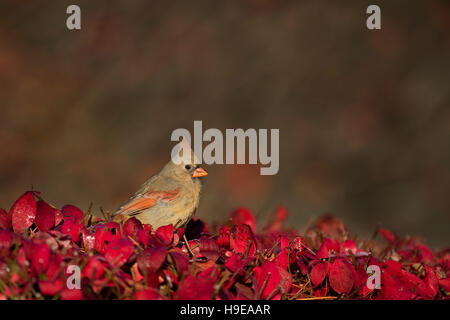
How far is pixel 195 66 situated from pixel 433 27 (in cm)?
316

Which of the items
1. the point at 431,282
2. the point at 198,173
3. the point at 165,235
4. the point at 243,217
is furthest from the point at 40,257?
the point at 198,173

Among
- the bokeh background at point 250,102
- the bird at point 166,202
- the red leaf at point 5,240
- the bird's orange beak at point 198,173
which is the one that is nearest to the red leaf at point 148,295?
the red leaf at point 5,240

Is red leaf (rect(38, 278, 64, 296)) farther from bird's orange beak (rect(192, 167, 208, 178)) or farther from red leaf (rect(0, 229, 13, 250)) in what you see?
bird's orange beak (rect(192, 167, 208, 178))

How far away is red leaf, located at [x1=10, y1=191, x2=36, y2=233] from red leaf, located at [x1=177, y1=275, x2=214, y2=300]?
0.69 m

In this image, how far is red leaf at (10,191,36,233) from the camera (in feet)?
5.76

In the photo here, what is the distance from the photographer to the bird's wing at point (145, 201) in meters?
2.81

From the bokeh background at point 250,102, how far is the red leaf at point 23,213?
4295mm

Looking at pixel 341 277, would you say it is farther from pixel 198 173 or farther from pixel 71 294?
pixel 198 173

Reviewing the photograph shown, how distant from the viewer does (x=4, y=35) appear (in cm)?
621
